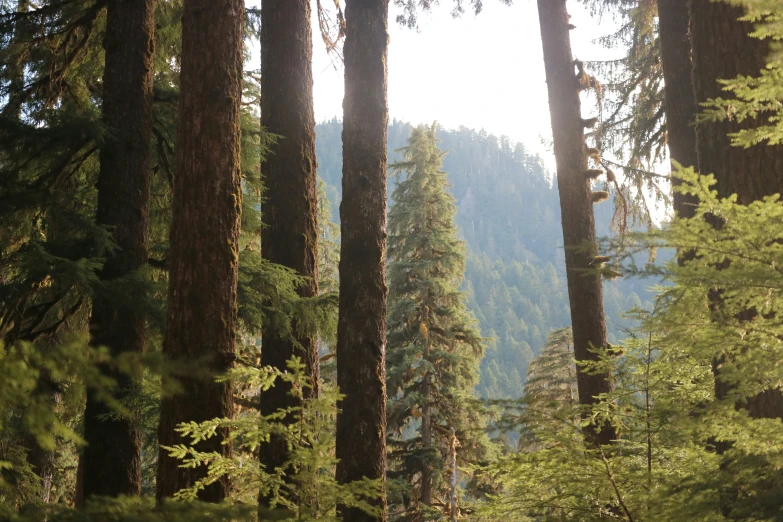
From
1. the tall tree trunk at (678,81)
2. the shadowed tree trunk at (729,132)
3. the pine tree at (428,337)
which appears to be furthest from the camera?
the pine tree at (428,337)

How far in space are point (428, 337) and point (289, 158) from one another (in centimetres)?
1213

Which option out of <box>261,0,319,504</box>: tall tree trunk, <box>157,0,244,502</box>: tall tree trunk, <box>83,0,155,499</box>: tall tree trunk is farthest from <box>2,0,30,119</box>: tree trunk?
<box>157,0,244,502</box>: tall tree trunk

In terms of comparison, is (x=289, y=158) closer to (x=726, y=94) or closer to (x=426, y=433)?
(x=726, y=94)

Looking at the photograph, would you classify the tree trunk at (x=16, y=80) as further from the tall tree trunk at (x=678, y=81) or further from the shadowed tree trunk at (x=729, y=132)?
the tall tree trunk at (x=678, y=81)

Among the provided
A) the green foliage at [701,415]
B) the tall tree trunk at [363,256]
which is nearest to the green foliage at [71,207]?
the tall tree trunk at [363,256]

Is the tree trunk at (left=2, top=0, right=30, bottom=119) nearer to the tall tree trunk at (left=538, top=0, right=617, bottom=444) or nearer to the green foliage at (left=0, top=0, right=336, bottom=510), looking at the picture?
the green foliage at (left=0, top=0, right=336, bottom=510)

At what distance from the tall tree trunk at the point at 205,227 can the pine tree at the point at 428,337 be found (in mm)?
13257

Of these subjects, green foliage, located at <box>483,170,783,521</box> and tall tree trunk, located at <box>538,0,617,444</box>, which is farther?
tall tree trunk, located at <box>538,0,617,444</box>

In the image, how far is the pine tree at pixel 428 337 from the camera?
57.7ft

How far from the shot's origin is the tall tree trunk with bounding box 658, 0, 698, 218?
6875 mm

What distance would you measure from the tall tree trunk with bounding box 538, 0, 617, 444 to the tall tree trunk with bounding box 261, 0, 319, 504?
326cm

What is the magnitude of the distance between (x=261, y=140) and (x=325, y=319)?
2.08 metres

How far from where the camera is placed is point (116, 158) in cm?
626

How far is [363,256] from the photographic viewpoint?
19.0 ft
